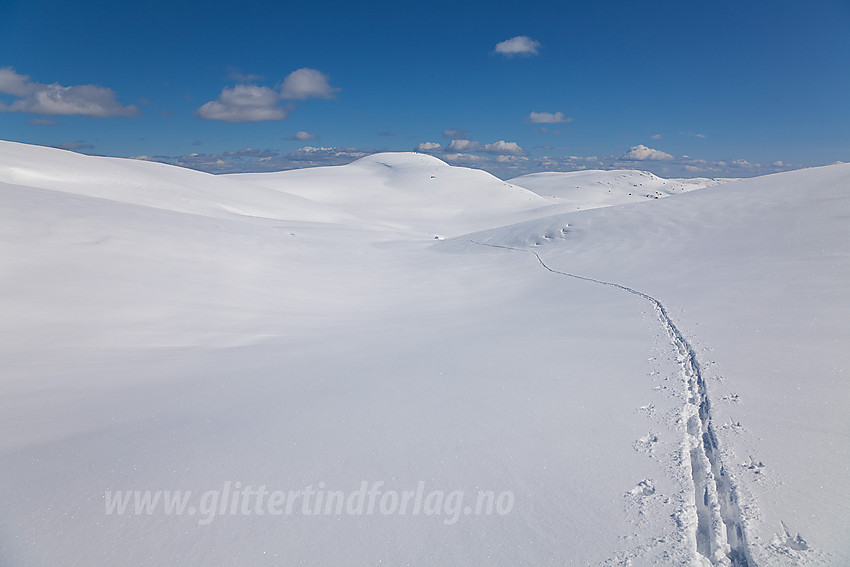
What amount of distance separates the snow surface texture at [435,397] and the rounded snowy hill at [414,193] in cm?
3497

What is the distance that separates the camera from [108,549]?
12.1ft

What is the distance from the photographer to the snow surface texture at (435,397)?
3.64 metres

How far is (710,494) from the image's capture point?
152 inches

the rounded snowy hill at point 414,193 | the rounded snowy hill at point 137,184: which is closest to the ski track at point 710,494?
the rounded snowy hill at point 137,184

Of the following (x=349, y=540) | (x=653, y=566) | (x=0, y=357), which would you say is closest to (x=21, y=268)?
(x=0, y=357)

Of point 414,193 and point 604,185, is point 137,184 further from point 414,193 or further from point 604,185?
point 604,185

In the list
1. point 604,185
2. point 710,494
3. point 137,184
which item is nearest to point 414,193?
point 137,184

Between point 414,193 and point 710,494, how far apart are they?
70.9m

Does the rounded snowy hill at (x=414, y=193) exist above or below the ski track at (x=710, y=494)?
above

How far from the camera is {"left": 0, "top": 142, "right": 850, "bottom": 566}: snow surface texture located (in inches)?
143

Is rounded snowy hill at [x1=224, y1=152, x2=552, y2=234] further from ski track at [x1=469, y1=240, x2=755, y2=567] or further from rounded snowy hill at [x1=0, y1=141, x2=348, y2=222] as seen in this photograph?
ski track at [x1=469, y1=240, x2=755, y2=567]

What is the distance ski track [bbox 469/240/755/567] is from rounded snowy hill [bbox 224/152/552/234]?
4238 centimetres

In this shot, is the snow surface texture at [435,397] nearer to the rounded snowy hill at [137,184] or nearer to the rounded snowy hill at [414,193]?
the rounded snowy hill at [137,184]

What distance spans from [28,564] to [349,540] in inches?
92.2
